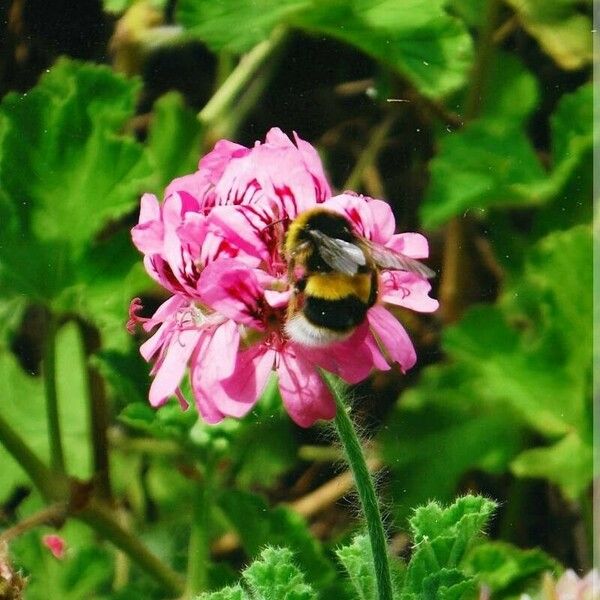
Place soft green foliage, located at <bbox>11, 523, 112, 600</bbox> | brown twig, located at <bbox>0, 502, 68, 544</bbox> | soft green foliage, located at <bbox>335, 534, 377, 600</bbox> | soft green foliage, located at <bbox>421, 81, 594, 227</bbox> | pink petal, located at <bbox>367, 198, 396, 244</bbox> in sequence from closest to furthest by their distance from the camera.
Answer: pink petal, located at <bbox>367, 198, 396, 244</bbox> → soft green foliage, located at <bbox>335, 534, 377, 600</bbox> → brown twig, located at <bbox>0, 502, 68, 544</bbox> → soft green foliage, located at <bbox>11, 523, 112, 600</bbox> → soft green foliage, located at <bbox>421, 81, 594, 227</bbox>

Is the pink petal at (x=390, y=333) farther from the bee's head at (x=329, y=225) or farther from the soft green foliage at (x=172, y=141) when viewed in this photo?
the soft green foliage at (x=172, y=141)

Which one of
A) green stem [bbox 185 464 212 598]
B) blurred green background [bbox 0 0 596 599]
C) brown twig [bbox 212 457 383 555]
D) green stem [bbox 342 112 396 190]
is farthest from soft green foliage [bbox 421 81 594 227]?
green stem [bbox 185 464 212 598]

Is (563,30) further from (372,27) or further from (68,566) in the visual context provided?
(68,566)

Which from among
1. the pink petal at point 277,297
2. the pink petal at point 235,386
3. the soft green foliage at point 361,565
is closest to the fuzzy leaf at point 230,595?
the soft green foliage at point 361,565

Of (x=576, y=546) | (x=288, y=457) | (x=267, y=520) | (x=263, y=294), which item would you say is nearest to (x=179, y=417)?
(x=267, y=520)

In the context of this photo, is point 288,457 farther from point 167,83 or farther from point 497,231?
point 167,83

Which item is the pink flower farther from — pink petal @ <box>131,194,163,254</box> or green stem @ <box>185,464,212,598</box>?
pink petal @ <box>131,194,163,254</box>
